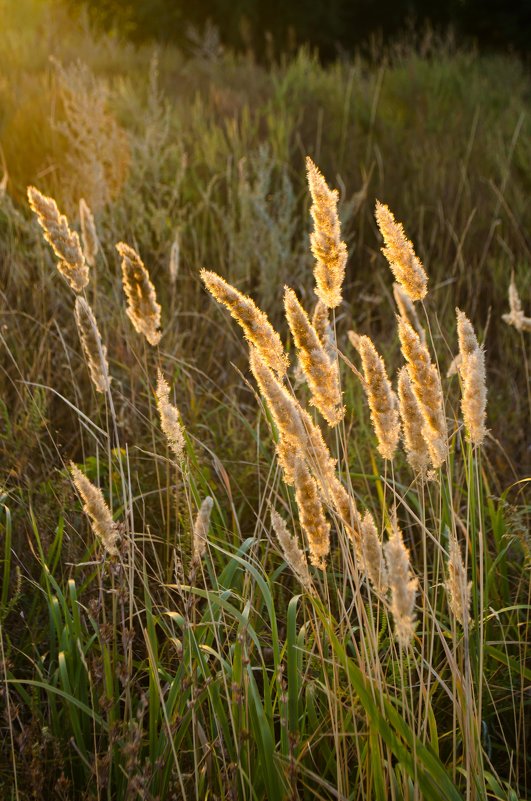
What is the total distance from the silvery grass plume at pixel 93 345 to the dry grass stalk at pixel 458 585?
63 centimetres

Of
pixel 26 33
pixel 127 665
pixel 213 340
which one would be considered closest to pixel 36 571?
pixel 127 665

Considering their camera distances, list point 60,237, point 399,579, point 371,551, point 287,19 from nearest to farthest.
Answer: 1. point 399,579
2. point 371,551
3. point 60,237
4. point 287,19

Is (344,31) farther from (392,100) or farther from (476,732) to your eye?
(476,732)

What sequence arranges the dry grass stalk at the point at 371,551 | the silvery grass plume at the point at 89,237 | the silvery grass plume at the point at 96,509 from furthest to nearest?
the silvery grass plume at the point at 89,237, the silvery grass plume at the point at 96,509, the dry grass stalk at the point at 371,551

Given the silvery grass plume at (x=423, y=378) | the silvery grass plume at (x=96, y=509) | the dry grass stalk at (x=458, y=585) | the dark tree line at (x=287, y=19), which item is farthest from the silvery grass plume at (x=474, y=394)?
the dark tree line at (x=287, y=19)

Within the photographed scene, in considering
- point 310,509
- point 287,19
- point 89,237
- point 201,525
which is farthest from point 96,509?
point 287,19

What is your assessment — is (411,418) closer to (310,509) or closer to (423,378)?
(423,378)

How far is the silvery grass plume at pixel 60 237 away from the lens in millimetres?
1344

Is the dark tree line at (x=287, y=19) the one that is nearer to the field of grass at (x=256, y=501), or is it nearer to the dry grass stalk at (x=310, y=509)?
the field of grass at (x=256, y=501)

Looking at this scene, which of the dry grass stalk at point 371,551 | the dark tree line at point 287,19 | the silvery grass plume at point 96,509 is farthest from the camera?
the dark tree line at point 287,19

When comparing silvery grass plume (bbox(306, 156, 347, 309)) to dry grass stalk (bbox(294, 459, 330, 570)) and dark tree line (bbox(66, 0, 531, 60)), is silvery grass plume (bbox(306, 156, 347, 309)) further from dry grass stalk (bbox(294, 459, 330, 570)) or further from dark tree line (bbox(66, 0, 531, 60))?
dark tree line (bbox(66, 0, 531, 60))

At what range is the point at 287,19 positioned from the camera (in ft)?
41.7

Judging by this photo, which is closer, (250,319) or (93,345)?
(250,319)

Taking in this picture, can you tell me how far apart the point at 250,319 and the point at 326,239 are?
0.50 feet
